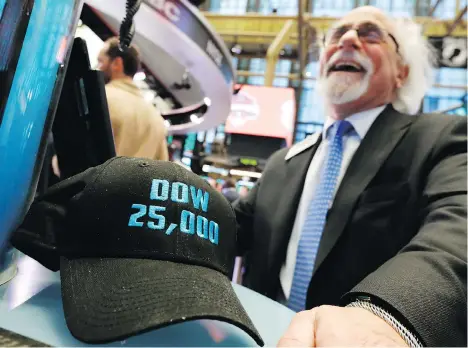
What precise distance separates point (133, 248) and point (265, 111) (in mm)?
4863

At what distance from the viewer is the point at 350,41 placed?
1.12 meters

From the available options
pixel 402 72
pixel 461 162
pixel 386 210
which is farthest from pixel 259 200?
pixel 402 72

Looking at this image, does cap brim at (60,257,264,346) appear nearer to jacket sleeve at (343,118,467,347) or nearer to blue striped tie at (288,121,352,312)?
jacket sleeve at (343,118,467,347)

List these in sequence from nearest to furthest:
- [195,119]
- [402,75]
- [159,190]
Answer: [159,190] → [402,75] → [195,119]

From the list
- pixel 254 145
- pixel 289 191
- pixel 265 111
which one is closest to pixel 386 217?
pixel 289 191

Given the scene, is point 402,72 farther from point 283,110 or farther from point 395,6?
point 395,6

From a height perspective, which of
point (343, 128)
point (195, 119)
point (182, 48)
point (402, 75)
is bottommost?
point (195, 119)

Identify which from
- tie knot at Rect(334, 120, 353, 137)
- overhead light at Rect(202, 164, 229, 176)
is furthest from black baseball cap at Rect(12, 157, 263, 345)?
overhead light at Rect(202, 164, 229, 176)

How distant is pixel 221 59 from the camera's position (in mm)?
2352

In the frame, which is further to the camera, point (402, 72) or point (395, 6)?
point (395, 6)

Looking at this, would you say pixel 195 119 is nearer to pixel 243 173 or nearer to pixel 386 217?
pixel 243 173

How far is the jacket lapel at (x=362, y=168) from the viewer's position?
0.85 metres

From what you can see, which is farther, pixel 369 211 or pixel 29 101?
pixel 369 211

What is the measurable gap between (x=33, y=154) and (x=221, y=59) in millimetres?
2089
